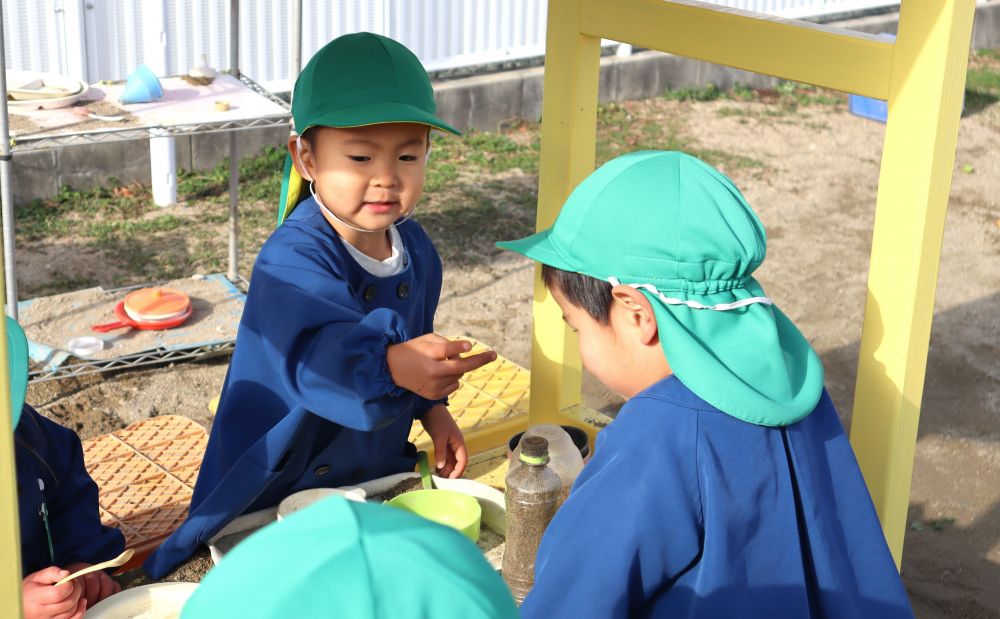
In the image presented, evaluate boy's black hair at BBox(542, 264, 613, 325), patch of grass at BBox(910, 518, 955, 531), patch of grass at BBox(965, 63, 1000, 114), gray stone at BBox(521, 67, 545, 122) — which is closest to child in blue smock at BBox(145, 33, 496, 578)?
boy's black hair at BBox(542, 264, 613, 325)

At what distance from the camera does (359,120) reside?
6.83 ft

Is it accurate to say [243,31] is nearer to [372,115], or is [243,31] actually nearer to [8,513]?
[372,115]

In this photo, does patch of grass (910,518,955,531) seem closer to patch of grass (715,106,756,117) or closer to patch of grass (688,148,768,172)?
patch of grass (688,148,768,172)

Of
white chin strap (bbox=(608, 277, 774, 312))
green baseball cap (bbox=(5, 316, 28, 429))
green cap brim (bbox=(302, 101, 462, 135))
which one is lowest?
green baseball cap (bbox=(5, 316, 28, 429))

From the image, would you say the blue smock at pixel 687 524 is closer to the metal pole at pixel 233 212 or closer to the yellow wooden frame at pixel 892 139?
the yellow wooden frame at pixel 892 139

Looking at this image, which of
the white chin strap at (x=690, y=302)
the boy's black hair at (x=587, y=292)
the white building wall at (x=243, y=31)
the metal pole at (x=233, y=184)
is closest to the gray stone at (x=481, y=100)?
the white building wall at (x=243, y=31)

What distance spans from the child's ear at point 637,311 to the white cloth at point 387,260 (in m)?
0.81

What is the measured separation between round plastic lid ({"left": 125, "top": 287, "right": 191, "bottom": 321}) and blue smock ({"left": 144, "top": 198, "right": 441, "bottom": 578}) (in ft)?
8.28

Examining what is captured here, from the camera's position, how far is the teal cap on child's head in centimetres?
210

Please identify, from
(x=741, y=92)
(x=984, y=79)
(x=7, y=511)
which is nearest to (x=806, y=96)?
(x=741, y=92)

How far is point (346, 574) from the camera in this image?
2.70 feet

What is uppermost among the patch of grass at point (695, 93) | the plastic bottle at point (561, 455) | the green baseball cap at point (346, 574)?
the green baseball cap at point (346, 574)

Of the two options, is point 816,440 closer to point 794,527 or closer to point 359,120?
point 794,527

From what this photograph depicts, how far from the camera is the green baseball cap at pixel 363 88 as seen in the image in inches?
82.7
